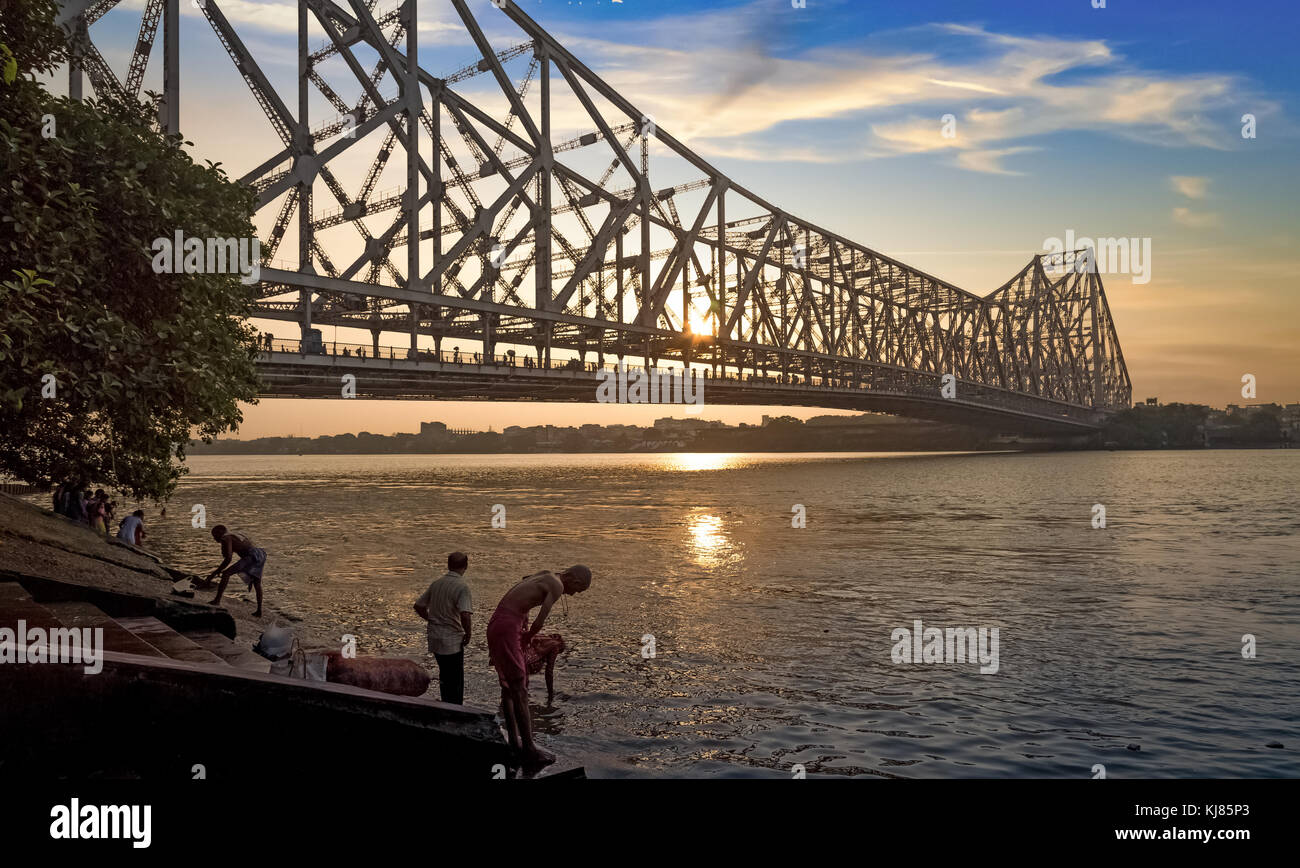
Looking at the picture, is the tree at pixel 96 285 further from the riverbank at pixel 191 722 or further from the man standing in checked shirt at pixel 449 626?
the man standing in checked shirt at pixel 449 626

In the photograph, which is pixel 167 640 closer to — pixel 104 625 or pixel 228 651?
pixel 104 625

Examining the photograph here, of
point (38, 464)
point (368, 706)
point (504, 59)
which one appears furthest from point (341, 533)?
point (504, 59)

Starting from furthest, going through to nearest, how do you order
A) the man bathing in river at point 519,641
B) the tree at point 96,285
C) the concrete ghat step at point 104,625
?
1. the tree at point 96,285
2. the concrete ghat step at point 104,625
3. the man bathing in river at point 519,641

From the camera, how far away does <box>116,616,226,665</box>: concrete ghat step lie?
29.5ft

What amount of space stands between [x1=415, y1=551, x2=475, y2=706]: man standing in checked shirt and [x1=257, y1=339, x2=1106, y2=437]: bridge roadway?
1553 centimetres

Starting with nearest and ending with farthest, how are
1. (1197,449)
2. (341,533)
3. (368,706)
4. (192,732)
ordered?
1. (192,732)
2. (368,706)
3. (341,533)
4. (1197,449)

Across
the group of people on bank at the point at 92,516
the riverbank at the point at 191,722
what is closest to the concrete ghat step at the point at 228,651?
the riverbank at the point at 191,722

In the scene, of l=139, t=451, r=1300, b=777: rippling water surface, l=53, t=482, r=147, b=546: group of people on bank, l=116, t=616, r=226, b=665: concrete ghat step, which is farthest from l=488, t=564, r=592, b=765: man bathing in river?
l=53, t=482, r=147, b=546: group of people on bank

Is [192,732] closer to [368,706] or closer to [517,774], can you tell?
[368,706]

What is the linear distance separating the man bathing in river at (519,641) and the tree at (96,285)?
21.6 feet

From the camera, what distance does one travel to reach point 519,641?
7984 millimetres

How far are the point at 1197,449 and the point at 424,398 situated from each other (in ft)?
572

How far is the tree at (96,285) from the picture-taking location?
1116 centimetres
